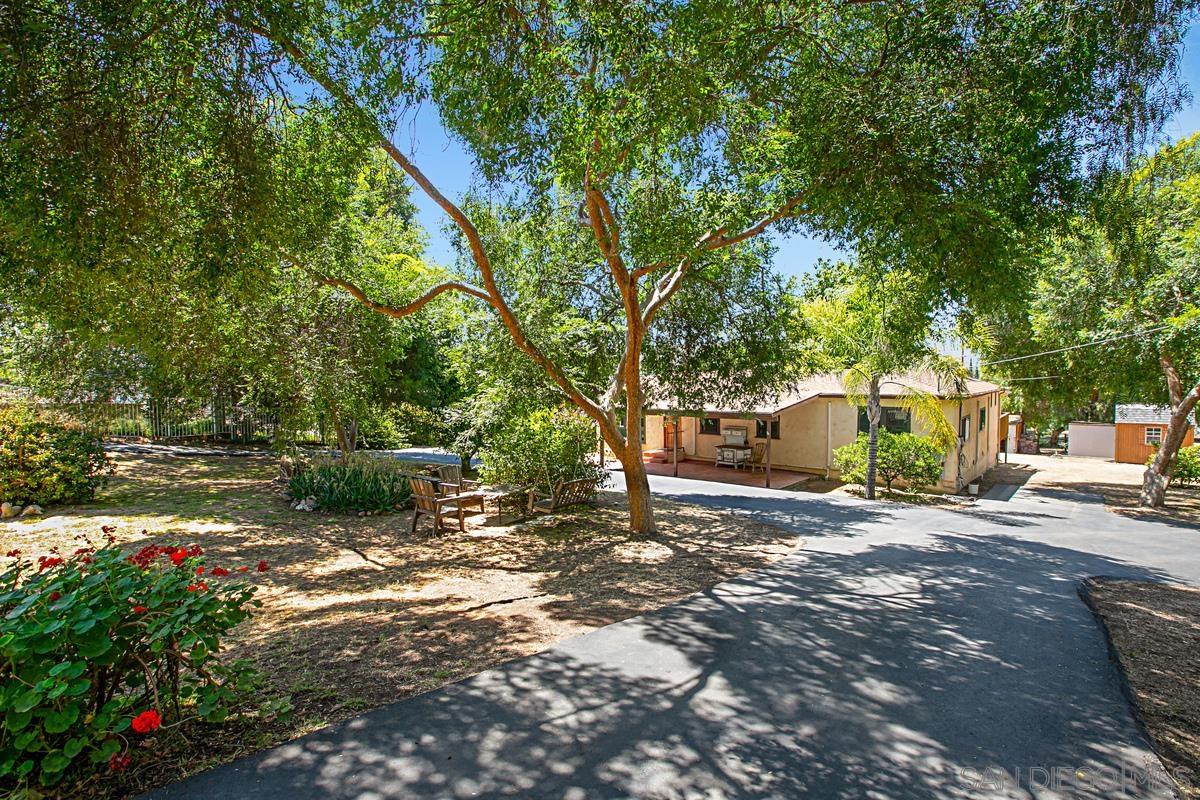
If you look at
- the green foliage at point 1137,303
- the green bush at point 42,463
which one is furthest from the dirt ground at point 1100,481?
the green bush at point 42,463

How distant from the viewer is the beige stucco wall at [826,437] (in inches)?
679

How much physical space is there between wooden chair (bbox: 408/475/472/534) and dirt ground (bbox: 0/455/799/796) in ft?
0.92

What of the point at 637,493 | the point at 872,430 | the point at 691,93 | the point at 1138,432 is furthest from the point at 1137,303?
the point at 1138,432

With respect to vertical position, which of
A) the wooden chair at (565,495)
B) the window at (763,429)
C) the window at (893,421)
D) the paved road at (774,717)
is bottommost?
the paved road at (774,717)

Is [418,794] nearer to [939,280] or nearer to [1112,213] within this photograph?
[939,280]

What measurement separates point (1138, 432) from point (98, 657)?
3671 centimetres

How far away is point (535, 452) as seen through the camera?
11.3m

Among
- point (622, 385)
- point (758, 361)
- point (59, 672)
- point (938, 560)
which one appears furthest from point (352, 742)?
point (758, 361)

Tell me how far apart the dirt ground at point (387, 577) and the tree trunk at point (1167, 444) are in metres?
11.6

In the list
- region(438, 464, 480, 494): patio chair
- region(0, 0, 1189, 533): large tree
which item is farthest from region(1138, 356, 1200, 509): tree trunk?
region(438, 464, 480, 494): patio chair

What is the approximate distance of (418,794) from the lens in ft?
10.1

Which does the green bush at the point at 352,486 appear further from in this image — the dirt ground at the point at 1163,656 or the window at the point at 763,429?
the window at the point at 763,429

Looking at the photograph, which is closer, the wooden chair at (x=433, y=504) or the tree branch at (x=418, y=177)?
the tree branch at (x=418, y=177)

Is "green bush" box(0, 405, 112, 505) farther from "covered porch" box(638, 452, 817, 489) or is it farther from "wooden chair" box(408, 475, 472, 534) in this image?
"covered porch" box(638, 452, 817, 489)
